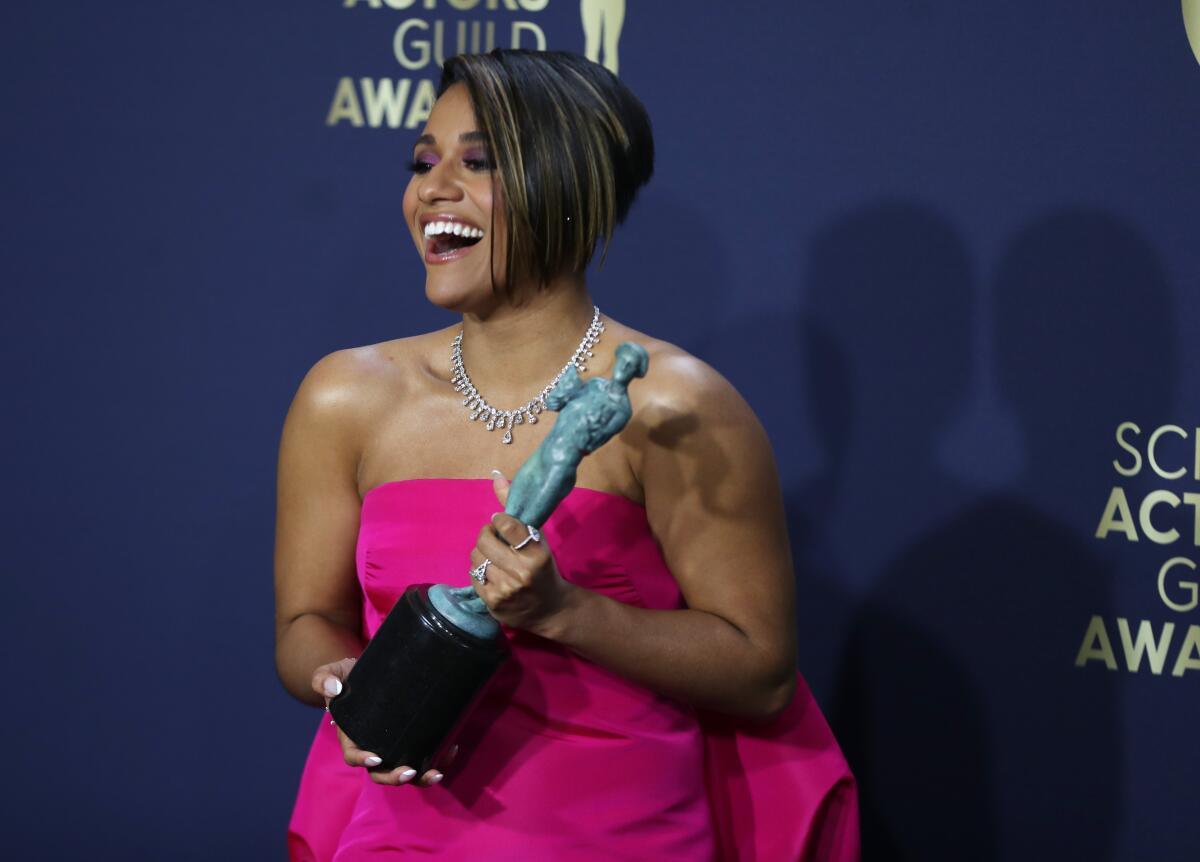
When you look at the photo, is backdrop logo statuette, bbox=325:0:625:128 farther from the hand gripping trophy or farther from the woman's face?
the hand gripping trophy

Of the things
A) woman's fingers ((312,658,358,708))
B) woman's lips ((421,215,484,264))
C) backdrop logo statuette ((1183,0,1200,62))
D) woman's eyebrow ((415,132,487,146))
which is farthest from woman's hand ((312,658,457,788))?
backdrop logo statuette ((1183,0,1200,62))

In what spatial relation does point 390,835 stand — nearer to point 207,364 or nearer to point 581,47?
point 207,364

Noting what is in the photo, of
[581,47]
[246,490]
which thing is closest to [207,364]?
[246,490]

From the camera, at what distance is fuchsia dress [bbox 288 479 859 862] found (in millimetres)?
1185

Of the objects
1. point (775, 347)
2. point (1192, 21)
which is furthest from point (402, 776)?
point (1192, 21)

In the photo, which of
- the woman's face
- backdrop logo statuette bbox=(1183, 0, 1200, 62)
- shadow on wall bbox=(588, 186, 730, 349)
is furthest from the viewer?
shadow on wall bbox=(588, 186, 730, 349)

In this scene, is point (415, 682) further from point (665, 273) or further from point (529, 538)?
point (665, 273)

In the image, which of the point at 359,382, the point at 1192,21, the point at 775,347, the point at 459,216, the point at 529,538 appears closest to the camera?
the point at 529,538

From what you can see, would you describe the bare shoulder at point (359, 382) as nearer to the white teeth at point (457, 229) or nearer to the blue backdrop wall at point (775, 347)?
the white teeth at point (457, 229)

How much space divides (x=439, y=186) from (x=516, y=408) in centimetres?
21

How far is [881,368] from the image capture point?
1.82 meters

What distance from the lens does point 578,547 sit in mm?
1227

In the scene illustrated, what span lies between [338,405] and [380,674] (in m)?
0.37

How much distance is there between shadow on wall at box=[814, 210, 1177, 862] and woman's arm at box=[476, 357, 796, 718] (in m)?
0.62
